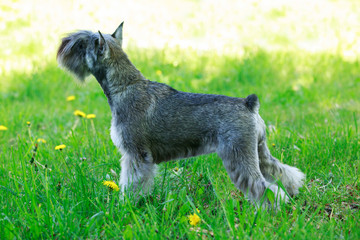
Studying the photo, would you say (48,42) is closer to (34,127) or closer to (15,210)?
(34,127)

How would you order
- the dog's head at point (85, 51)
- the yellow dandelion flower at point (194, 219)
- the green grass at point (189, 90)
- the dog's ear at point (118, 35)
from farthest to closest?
the dog's ear at point (118, 35)
the dog's head at point (85, 51)
the green grass at point (189, 90)
the yellow dandelion flower at point (194, 219)

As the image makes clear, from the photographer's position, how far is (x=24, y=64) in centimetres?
889

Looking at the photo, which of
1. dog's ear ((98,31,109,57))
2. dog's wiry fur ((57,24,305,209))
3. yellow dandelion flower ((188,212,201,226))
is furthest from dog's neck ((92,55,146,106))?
yellow dandelion flower ((188,212,201,226))

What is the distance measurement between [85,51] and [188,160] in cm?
179

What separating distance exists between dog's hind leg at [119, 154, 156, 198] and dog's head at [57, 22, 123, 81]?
3.46 feet

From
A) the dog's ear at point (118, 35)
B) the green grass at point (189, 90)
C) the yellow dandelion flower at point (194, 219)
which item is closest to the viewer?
the yellow dandelion flower at point (194, 219)

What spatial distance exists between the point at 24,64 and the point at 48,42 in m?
1.25

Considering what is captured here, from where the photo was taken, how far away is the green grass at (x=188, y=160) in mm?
3281

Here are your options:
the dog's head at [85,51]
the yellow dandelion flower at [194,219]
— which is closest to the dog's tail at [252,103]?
the yellow dandelion flower at [194,219]

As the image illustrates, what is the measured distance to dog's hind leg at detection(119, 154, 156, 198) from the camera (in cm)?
407

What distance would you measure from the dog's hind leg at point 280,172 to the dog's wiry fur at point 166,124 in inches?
0.4

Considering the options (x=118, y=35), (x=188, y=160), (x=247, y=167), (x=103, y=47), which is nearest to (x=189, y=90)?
(x=188, y=160)

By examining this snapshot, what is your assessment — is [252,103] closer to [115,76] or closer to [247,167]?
[247,167]

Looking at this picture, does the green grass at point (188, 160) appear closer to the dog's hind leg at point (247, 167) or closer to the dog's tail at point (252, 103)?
the dog's hind leg at point (247, 167)
